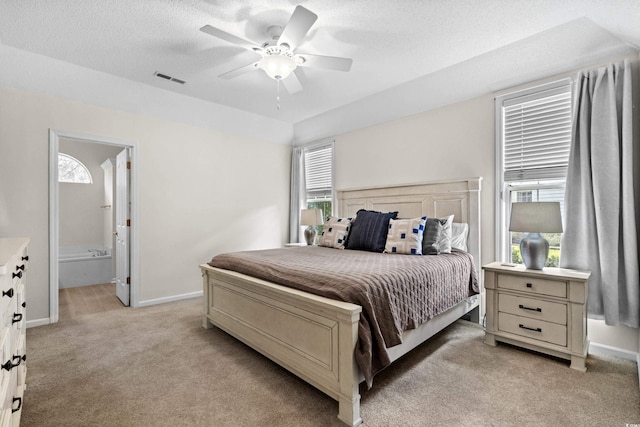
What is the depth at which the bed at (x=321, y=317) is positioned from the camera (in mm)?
1651

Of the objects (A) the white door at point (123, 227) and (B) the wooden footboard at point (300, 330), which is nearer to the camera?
(B) the wooden footboard at point (300, 330)

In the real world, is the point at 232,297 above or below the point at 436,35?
Result: below

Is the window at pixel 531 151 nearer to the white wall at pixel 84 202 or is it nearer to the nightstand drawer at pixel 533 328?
the nightstand drawer at pixel 533 328

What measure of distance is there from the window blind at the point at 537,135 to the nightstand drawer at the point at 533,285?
1.06 metres

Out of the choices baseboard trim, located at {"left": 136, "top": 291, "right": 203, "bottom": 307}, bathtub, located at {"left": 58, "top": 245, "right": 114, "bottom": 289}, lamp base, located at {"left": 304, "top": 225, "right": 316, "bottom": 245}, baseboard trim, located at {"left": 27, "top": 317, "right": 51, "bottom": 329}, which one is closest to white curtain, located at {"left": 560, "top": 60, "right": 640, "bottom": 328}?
lamp base, located at {"left": 304, "top": 225, "right": 316, "bottom": 245}

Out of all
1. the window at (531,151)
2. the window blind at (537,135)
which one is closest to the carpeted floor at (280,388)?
the window at (531,151)

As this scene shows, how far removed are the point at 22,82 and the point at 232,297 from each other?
3.06 metres

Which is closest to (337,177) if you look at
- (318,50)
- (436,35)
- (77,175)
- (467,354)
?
(318,50)

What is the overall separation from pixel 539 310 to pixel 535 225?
0.67 meters

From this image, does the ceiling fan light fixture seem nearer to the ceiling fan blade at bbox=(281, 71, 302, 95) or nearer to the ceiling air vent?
the ceiling fan blade at bbox=(281, 71, 302, 95)

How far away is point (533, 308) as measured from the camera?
240cm

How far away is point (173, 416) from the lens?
1.71 m

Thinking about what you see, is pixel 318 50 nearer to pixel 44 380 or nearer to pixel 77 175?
pixel 44 380

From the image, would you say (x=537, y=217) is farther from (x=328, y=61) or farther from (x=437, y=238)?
(x=328, y=61)
